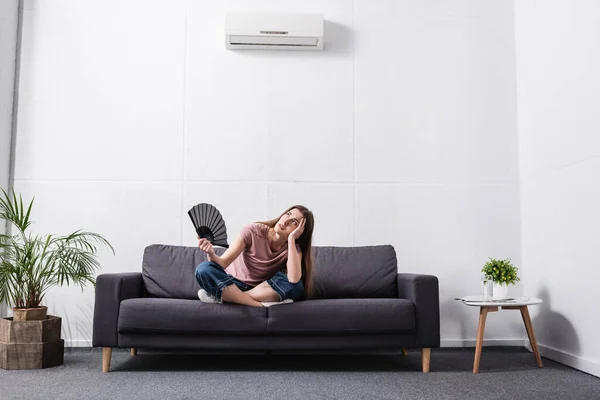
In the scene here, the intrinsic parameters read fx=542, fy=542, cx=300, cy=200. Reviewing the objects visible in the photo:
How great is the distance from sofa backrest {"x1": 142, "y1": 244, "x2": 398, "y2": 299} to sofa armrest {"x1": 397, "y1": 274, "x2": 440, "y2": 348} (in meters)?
0.43

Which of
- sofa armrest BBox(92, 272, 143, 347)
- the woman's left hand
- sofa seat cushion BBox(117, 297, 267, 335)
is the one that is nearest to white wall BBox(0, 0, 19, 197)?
sofa armrest BBox(92, 272, 143, 347)

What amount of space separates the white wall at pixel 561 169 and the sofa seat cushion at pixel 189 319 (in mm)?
2102

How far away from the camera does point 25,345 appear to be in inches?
141

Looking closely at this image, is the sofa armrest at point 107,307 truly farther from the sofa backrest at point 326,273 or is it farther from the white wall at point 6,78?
the white wall at point 6,78

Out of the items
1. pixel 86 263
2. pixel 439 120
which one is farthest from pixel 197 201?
pixel 439 120

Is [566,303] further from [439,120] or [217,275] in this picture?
[217,275]

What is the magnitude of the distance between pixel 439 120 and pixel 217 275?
7.89 ft

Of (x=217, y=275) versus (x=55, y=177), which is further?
(x=55, y=177)

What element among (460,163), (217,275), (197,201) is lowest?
(217,275)

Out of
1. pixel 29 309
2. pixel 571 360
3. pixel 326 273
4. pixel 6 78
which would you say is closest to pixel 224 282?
pixel 326 273

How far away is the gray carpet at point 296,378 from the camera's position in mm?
2906

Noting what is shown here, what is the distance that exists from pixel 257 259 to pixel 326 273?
1.96ft

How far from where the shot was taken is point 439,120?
15.1 feet

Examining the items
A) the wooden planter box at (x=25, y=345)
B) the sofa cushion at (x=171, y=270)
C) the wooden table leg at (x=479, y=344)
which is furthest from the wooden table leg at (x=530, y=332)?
the wooden planter box at (x=25, y=345)
